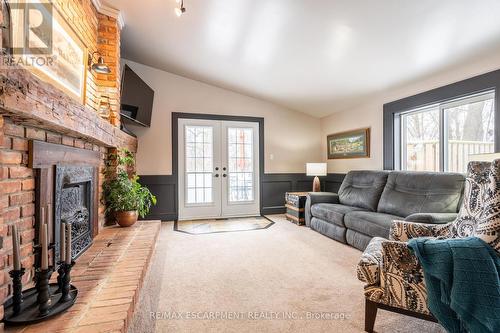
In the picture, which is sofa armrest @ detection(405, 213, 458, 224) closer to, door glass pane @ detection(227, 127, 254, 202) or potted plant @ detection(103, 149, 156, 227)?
potted plant @ detection(103, 149, 156, 227)

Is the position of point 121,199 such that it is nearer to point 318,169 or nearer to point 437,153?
point 318,169

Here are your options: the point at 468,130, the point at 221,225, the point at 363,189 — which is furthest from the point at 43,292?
the point at 468,130

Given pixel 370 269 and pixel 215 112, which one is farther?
pixel 215 112

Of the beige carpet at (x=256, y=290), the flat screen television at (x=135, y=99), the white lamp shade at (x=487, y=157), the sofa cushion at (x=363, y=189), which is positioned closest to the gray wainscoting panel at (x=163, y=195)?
the flat screen television at (x=135, y=99)

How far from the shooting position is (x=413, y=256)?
138cm

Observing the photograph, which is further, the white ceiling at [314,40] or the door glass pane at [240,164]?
the door glass pane at [240,164]

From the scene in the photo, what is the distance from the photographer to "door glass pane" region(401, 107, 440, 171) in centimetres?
Result: 321

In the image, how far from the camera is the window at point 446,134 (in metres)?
2.66

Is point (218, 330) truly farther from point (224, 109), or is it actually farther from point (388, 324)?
point (224, 109)

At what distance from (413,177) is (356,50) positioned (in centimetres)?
166

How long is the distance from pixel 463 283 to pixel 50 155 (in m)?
2.47

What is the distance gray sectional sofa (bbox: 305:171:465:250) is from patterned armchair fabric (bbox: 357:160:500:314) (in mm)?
627

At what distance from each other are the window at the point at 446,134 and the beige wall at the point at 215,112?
197cm

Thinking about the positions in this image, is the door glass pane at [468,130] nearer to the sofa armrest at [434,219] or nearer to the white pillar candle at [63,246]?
the sofa armrest at [434,219]
